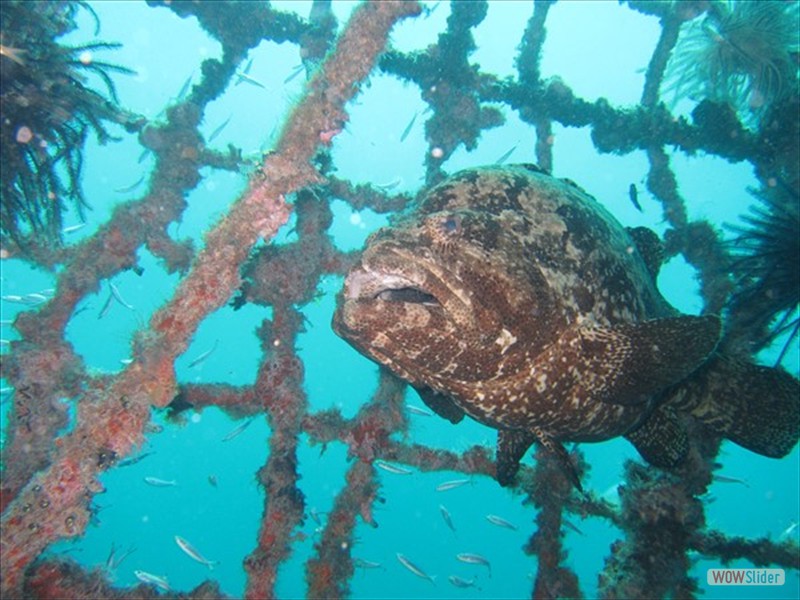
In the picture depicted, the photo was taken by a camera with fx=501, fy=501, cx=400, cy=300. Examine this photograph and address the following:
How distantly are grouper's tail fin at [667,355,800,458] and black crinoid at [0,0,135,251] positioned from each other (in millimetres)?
7161

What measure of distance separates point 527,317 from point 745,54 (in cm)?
949

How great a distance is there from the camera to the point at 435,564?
7725 centimetres

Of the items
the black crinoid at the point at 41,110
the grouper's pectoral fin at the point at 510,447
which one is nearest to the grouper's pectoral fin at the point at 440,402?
the grouper's pectoral fin at the point at 510,447

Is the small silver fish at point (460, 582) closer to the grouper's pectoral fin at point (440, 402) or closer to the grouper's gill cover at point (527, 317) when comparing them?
the grouper's pectoral fin at point (440, 402)

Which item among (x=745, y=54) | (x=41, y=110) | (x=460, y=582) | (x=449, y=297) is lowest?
(x=449, y=297)

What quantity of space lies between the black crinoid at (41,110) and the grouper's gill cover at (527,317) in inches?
149

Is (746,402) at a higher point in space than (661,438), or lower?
higher

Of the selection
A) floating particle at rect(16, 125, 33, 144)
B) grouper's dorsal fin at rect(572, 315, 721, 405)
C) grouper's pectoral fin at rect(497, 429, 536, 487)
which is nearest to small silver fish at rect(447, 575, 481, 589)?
grouper's pectoral fin at rect(497, 429, 536, 487)

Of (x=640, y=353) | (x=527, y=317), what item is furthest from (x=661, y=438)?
(x=527, y=317)

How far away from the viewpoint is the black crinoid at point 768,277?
6.47 m

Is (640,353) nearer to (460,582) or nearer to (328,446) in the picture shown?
(460,582)

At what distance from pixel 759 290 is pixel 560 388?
422 centimetres

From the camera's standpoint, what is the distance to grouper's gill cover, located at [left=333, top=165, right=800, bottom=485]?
3.68 metres

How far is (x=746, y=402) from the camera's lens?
535 centimetres
